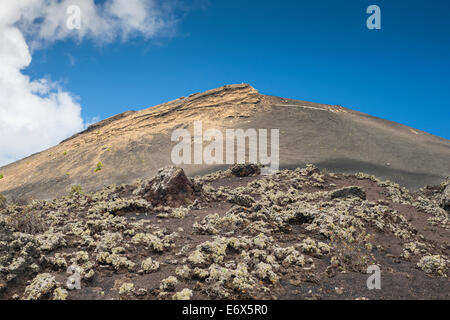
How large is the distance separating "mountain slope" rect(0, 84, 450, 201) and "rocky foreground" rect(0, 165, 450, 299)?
40.7ft

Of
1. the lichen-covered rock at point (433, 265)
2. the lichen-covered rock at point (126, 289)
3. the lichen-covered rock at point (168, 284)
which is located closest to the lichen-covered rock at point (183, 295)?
the lichen-covered rock at point (168, 284)

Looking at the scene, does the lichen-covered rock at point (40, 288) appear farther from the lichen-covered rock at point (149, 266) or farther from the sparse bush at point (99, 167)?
the sparse bush at point (99, 167)

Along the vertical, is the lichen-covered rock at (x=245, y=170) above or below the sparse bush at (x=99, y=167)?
below

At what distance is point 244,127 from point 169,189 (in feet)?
80.4

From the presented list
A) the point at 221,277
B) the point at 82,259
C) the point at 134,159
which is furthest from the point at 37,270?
the point at 134,159

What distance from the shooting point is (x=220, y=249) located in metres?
7.41

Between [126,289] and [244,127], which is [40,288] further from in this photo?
[244,127]

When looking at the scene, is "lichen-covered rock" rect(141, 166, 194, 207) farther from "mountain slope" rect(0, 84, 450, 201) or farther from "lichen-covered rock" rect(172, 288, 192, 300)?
"mountain slope" rect(0, 84, 450, 201)

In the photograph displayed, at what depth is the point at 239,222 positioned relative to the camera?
10.0m

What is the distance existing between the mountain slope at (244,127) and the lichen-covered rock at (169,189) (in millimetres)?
11734

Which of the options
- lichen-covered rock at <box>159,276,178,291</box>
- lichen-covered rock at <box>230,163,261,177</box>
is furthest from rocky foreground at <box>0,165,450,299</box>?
lichen-covered rock at <box>230,163,261,177</box>

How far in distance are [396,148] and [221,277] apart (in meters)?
30.5

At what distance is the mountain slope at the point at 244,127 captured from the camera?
26594mm

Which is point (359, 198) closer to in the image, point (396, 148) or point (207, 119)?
point (396, 148)
